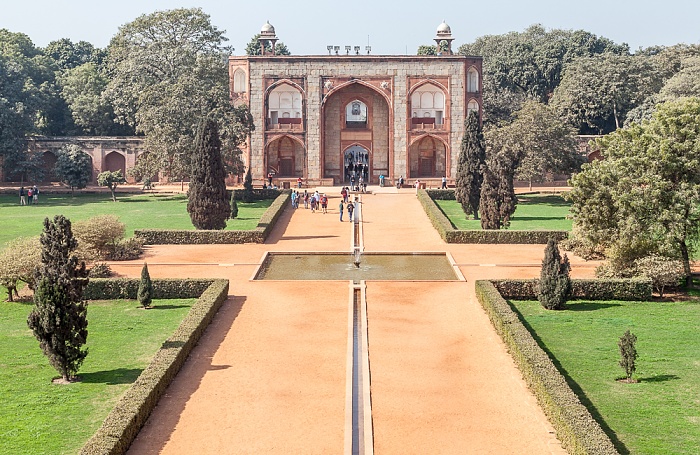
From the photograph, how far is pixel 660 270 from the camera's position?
83.3 ft

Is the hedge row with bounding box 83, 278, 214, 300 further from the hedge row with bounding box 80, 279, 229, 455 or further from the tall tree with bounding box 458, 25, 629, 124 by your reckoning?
the tall tree with bounding box 458, 25, 629, 124

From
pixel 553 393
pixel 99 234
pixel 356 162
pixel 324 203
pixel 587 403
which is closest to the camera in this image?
pixel 553 393

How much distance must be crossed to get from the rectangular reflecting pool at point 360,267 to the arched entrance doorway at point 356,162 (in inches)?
1048

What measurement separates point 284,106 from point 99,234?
93.0 feet

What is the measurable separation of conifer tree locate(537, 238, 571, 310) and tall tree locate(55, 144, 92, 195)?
3764 cm

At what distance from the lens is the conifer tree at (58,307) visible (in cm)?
1755

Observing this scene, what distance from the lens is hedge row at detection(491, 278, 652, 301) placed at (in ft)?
82.6

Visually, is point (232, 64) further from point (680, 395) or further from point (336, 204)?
point (680, 395)

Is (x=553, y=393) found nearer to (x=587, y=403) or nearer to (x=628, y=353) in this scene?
(x=587, y=403)

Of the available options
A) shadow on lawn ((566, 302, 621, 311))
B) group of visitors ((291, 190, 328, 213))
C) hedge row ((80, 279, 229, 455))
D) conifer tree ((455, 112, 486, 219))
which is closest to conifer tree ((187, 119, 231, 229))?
group of visitors ((291, 190, 328, 213))

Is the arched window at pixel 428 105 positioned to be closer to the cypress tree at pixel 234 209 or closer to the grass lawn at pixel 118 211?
the grass lawn at pixel 118 211

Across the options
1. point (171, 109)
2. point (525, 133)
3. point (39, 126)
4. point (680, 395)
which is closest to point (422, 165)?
point (525, 133)

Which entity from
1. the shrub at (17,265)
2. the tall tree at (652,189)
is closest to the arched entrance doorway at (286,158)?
the tall tree at (652,189)

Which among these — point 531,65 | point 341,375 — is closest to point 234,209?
point 341,375
